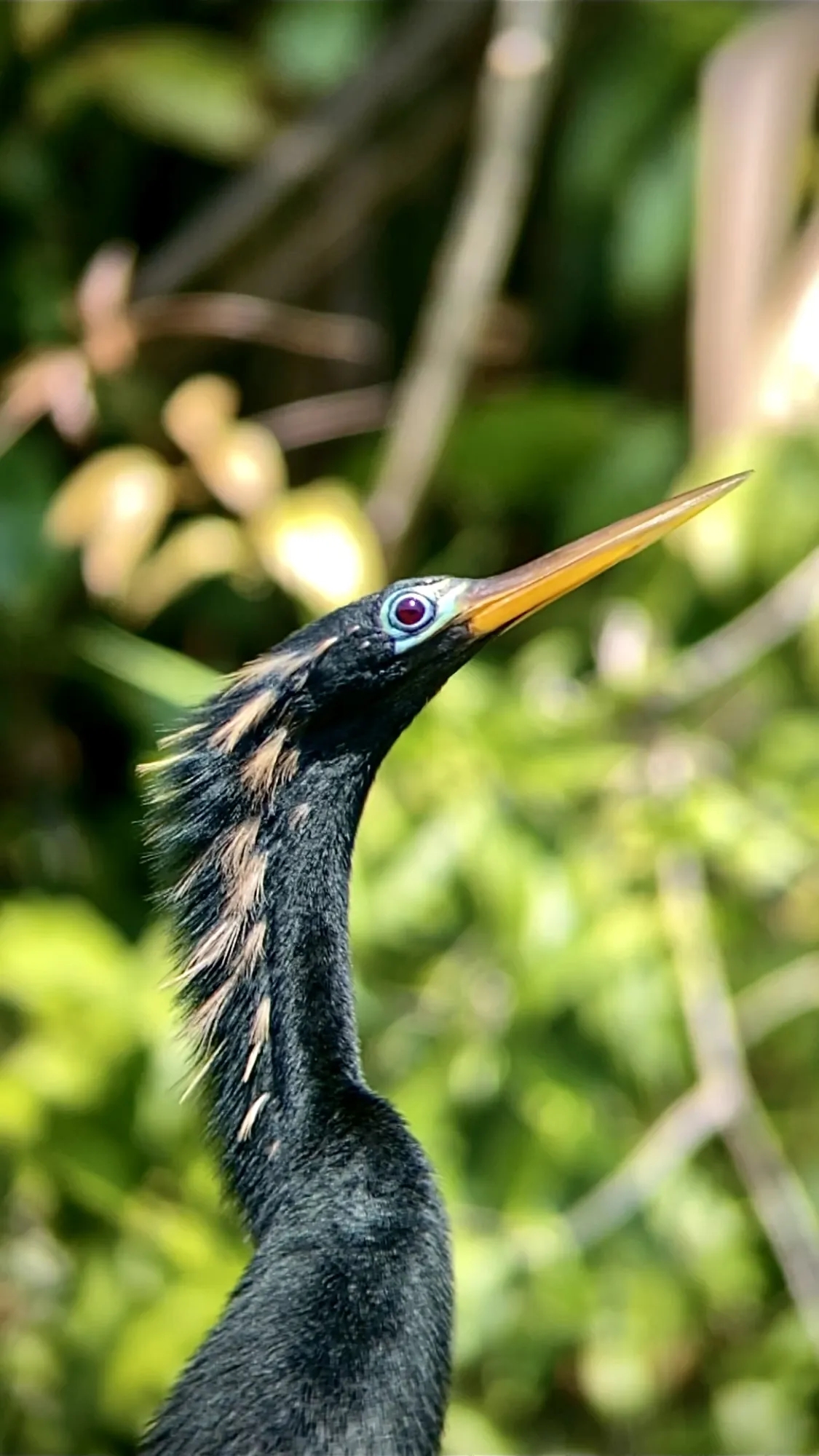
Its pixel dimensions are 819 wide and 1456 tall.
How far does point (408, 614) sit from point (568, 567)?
104 millimetres

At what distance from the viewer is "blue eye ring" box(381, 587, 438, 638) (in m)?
1.06

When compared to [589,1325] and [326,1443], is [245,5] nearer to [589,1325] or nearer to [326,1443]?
[589,1325]

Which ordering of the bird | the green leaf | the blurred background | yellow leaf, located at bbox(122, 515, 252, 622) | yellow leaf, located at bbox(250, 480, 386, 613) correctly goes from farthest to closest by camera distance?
the green leaf
yellow leaf, located at bbox(122, 515, 252, 622)
yellow leaf, located at bbox(250, 480, 386, 613)
the blurred background
the bird

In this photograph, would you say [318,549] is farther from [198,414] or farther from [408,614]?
[408,614]

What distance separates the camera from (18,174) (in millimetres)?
2363

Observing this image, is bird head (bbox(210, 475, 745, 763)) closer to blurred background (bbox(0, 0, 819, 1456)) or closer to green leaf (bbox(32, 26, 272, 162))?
blurred background (bbox(0, 0, 819, 1456))

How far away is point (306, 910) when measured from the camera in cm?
Answer: 107

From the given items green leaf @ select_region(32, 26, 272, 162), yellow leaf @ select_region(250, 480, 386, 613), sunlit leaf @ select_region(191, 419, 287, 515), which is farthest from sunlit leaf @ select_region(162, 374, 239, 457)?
green leaf @ select_region(32, 26, 272, 162)

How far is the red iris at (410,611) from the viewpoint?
3.47 ft

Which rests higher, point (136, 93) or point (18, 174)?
point (18, 174)

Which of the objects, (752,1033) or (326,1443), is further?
(752,1033)

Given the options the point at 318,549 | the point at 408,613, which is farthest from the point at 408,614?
the point at 318,549

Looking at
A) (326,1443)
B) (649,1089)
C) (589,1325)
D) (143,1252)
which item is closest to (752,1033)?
(649,1089)

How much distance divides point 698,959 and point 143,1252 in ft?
2.15
